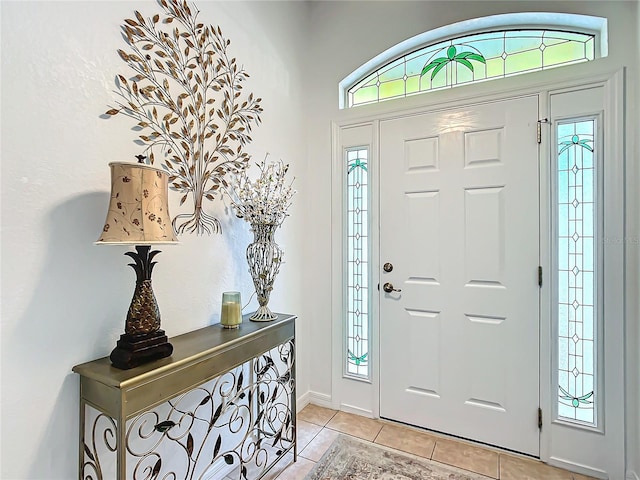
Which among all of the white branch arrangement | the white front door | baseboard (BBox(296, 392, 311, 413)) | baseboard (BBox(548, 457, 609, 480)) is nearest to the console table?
baseboard (BBox(296, 392, 311, 413))

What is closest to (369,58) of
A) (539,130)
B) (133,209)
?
(539,130)

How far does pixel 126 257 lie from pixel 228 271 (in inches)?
23.1

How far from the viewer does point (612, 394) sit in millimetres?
1745

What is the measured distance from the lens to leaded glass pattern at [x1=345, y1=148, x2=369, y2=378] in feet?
7.91

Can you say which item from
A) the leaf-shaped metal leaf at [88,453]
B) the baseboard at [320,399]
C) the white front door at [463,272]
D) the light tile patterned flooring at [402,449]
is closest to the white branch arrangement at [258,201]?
the white front door at [463,272]

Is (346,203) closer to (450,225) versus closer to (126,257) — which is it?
(450,225)

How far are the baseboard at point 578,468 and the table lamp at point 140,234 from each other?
2.14 metres

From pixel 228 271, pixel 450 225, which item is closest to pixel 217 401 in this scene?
pixel 228 271

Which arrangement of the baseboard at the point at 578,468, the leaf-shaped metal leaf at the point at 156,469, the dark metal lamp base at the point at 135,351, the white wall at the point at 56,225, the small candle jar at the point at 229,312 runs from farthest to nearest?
the baseboard at the point at 578,468 → the small candle jar at the point at 229,312 → the leaf-shaped metal leaf at the point at 156,469 → the dark metal lamp base at the point at 135,351 → the white wall at the point at 56,225

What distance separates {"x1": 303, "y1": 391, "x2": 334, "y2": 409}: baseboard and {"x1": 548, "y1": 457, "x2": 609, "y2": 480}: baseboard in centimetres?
137

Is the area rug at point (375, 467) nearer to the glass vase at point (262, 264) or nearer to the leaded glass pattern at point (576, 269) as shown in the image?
the leaded glass pattern at point (576, 269)

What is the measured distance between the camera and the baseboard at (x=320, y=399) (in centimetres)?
250

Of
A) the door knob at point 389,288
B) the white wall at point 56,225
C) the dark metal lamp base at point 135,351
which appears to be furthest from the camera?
the door knob at point 389,288

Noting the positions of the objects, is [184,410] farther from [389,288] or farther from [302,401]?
[389,288]
